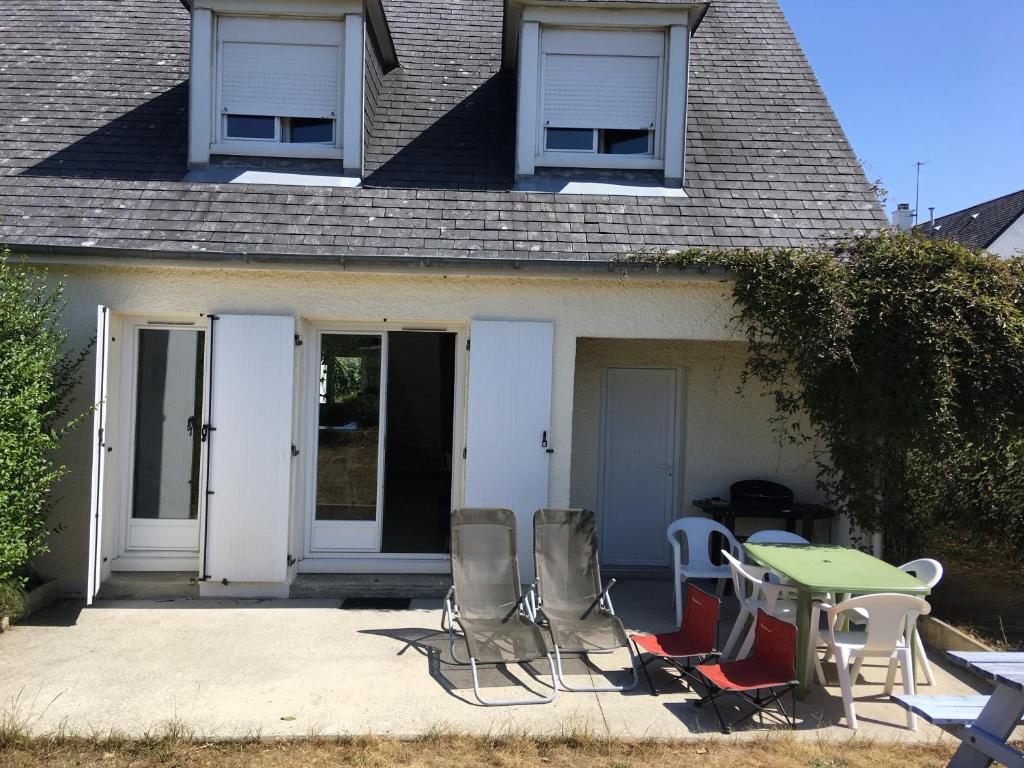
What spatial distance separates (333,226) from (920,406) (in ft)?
17.7

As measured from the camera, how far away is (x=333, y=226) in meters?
7.61

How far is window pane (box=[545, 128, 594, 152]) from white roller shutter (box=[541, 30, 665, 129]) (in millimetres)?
60

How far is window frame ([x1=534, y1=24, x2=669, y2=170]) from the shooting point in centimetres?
870

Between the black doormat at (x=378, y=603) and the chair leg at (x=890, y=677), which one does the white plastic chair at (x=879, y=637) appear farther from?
the black doormat at (x=378, y=603)

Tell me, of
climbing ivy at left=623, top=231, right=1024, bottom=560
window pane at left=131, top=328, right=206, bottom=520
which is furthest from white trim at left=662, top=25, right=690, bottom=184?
Result: window pane at left=131, top=328, right=206, bottom=520

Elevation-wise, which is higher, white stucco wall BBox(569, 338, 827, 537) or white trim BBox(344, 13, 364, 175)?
white trim BBox(344, 13, 364, 175)

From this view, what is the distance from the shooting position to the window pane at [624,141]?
8852 mm

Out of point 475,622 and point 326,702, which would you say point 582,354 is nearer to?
point 475,622

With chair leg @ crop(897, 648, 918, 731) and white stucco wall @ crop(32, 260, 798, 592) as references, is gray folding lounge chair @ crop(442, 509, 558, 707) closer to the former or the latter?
white stucco wall @ crop(32, 260, 798, 592)

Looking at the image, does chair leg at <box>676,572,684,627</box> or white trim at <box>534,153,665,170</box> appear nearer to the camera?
chair leg at <box>676,572,684,627</box>

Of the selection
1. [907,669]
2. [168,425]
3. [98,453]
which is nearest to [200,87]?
[168,425]

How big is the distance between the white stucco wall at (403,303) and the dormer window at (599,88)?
6.99 ft

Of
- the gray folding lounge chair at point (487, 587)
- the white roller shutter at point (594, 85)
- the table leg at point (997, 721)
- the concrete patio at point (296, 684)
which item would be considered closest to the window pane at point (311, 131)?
the white roller shutter at point (594, 85)

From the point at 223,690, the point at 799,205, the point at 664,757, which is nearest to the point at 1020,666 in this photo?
the point at 664,757
